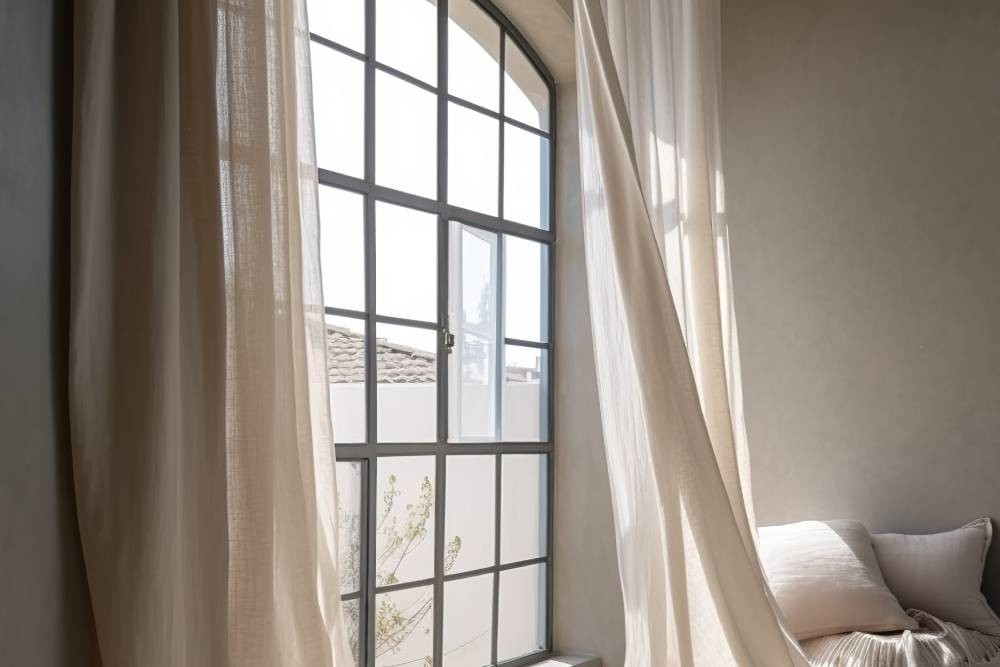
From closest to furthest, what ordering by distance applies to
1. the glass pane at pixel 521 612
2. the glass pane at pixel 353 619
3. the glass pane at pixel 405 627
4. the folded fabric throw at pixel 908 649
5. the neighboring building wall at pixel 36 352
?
the neighboring building wall at pixel 36 352 < the folded fabric throw at pixel 908 649 < the glass pane at pixel 353 619 < the glass pane at pixel 405 627 < the glass pane at pixel 521 612

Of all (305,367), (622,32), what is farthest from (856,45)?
(305,367)

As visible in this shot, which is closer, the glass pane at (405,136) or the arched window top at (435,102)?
the arched window top at (435,102)

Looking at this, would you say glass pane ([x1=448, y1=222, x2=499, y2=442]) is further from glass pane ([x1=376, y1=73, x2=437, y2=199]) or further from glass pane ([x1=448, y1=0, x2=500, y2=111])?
glass pane ([x1=448, y1=0, x2=500, y2=111])

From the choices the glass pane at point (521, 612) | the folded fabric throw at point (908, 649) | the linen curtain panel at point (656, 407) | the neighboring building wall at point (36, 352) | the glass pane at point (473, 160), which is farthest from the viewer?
the glass pane at point (521, 612)

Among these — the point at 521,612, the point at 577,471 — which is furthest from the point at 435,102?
the point at 521,612

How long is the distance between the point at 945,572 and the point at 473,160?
7.10 ft

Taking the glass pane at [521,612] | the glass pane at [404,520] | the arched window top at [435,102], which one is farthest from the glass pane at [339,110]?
the glass pane at [521,612]

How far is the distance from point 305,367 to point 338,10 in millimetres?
1630

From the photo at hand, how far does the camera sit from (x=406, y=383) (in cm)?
296

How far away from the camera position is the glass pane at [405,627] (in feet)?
9.23

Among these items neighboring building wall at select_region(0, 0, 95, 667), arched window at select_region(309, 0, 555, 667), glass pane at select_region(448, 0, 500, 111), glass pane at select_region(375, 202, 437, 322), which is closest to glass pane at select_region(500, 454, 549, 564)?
arched window at select_region(309, 0, 555, 667)

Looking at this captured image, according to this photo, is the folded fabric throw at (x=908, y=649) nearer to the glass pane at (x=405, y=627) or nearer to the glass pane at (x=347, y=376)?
the glass pane at (x=405, y=627)

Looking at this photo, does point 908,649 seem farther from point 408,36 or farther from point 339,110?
point 408,36

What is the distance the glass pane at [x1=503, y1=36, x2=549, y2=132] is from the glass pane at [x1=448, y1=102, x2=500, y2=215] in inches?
7.4
